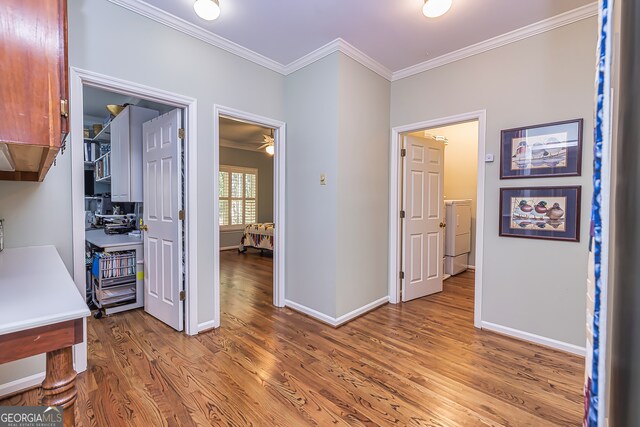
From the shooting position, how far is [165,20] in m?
2.34

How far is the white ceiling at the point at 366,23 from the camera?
221 cm

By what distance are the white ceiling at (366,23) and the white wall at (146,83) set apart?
19 centimetres

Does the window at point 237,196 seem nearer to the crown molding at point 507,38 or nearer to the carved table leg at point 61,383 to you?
the crown molding at point 507,38

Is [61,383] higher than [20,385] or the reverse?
higher

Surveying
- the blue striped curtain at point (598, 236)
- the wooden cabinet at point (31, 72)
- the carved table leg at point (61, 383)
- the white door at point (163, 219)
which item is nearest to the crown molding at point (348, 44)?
the white door at point (163, 219)

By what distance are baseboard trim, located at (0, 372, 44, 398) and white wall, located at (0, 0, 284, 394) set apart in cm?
4

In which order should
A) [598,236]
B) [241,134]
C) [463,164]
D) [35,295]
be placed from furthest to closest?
1. [241,134]
2. [463,164]
3. [35,295]
4. [598,236]

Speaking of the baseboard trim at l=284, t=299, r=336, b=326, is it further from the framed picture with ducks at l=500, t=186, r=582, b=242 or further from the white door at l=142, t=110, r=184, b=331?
the framed picture with ducks at l=500, t=186, r=582, b=242

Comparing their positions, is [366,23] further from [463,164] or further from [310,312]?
[463,164]

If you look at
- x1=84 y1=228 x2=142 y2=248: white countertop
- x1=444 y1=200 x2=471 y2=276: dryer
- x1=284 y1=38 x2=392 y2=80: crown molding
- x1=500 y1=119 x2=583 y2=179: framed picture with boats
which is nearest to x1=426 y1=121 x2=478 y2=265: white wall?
x1=444 y1=200 x2=471 y2=276: dryer

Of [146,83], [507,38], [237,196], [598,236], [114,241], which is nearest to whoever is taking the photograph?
[598,236]

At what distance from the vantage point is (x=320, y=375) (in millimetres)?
2037

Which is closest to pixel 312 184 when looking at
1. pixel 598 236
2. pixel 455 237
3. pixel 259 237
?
pixel 598 236

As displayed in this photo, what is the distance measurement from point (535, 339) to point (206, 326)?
290 centimetres
